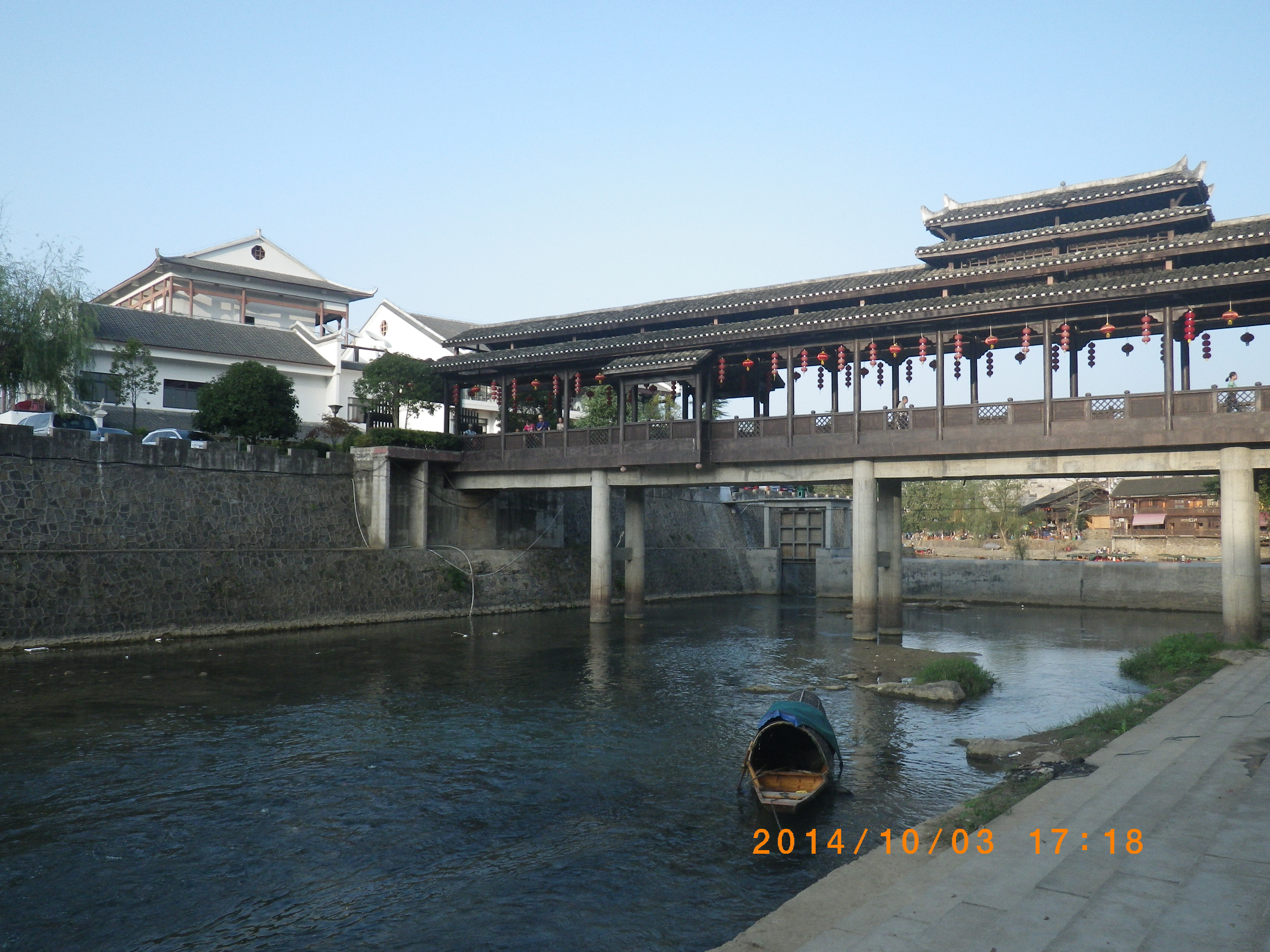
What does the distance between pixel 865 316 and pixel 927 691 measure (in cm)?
1188

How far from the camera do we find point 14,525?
23469 millimetres

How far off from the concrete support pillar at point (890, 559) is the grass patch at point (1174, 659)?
7395 mm

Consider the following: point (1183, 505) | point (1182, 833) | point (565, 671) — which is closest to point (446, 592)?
point (565, 671)

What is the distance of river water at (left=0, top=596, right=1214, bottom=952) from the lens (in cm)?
824

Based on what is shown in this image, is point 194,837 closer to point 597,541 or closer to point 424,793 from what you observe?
point 424,793

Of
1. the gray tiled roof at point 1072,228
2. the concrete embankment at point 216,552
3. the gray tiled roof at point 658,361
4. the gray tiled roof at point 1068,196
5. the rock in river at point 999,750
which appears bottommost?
the rock in river at point 999,750

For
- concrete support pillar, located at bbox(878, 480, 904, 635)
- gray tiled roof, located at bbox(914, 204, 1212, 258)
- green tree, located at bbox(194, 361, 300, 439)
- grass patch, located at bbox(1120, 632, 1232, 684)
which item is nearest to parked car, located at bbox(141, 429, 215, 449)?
green tree, located at bbox(194, 361, 300, 439)

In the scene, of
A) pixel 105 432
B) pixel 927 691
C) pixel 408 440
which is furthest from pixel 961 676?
pixel 105 432

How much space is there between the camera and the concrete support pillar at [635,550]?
114ft

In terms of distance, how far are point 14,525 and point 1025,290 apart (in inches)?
1068

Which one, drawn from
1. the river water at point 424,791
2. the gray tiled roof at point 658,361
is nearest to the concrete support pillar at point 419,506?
the gray tiled roof at point 658,361

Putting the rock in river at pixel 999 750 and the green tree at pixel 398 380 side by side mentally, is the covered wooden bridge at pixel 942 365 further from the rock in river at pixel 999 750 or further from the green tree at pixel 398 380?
the rock in river at pixel 999 750

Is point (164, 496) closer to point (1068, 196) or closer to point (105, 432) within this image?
point (105, 432)

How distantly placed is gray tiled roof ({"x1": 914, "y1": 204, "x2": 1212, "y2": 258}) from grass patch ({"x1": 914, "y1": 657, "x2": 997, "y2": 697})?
46.3 ft
